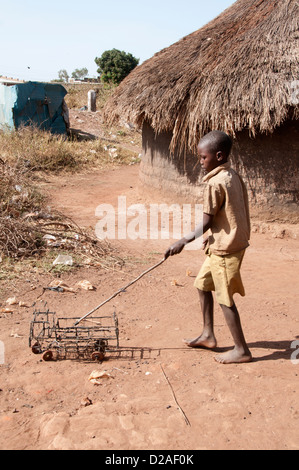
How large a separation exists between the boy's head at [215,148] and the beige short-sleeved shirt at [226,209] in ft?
0.15

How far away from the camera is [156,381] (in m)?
2.73

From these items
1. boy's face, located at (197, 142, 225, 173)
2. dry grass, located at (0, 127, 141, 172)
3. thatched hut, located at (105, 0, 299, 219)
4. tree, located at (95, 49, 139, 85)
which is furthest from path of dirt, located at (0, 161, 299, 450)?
tree, located at (95, 49, 139, 85)

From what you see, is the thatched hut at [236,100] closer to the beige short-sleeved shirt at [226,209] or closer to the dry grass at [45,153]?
the beige short-sleeved shirt at [226,209]

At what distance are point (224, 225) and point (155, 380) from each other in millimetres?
1050

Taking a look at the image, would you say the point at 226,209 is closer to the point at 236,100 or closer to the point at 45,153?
the point at 236,100

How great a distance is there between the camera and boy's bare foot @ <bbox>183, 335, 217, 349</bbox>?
3.13 metres

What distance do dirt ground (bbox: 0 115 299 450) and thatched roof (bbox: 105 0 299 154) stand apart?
2.43m

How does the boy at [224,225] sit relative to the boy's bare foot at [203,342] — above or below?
above

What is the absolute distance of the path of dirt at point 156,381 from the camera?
2.20 m

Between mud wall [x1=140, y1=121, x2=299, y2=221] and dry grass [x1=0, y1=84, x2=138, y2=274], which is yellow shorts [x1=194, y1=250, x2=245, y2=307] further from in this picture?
mud wall [x1=140, y1=121, x2=299, y2=221]

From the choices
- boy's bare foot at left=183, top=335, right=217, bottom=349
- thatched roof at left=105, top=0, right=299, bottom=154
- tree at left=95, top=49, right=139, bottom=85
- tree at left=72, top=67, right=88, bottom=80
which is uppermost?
tree at left=72, top=67, right=88, bottom=80

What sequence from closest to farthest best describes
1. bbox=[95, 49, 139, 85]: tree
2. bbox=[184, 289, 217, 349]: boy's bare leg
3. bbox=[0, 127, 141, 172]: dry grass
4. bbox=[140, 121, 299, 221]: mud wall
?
bbox=[184, 289, 217, 349]: boy's bare leg < bbox=[140, 121, 299, 221]: mud wall < bbox=[0, 127, 141, 172]: dry grass < bbox=[95, 49, 139, 85]: tree

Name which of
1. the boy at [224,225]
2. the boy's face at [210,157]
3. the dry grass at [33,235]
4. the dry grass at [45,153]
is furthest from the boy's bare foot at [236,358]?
the dry grass at [45,153]
